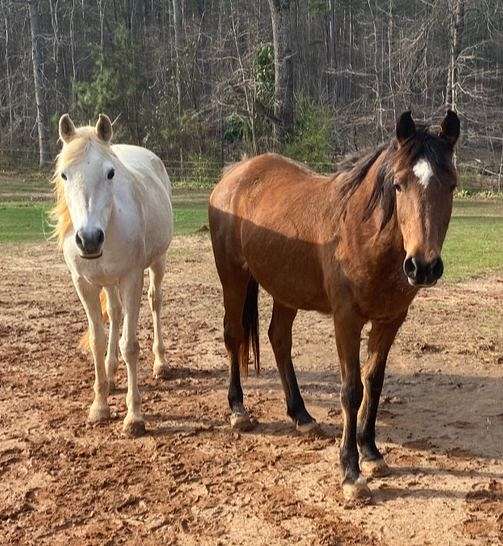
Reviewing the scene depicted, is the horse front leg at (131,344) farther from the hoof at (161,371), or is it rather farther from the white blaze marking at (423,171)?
the white blaze marking at (423,171)

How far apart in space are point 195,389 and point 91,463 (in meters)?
1.41

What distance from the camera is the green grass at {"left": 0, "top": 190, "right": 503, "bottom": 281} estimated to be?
10109 millimetres

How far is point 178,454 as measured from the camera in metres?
3.87

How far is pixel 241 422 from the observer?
14.0ft

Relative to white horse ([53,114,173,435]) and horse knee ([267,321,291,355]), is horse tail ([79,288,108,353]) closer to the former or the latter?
white horse ([53,114,173,435])

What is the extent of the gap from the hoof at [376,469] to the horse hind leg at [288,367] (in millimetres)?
594

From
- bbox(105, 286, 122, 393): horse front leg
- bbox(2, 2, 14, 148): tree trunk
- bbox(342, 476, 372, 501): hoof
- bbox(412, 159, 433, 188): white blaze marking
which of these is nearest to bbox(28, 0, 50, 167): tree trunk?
bbox(2, 2, 14, 148): tree trunk

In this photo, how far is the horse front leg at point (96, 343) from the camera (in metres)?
4.34

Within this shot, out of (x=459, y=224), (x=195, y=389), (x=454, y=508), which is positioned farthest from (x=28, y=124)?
(x=454, y=508)

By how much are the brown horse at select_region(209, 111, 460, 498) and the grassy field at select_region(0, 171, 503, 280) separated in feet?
8.06

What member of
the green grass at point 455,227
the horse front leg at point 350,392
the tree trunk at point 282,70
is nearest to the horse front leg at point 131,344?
the horse front leg at point 350,392

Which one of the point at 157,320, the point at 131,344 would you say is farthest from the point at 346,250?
the point at 157,320

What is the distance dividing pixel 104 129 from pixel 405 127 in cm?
215

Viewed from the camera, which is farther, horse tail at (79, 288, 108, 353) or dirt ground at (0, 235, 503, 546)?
horse tail at (79, 288, 108, 353)
